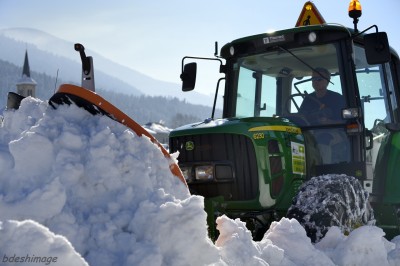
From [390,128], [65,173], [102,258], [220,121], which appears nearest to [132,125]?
[65,173]

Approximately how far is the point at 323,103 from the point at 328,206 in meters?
1.29

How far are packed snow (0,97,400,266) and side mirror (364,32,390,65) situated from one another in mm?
1947

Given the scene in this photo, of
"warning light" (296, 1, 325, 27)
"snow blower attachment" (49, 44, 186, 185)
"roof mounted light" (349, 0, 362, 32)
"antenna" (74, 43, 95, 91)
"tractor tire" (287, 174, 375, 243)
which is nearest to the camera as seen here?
"snow blower attachment" (49, 44, 186, 185)

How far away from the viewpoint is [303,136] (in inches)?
194

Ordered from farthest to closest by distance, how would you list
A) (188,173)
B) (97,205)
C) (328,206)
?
(188,173) < (328,206) < (97,205)

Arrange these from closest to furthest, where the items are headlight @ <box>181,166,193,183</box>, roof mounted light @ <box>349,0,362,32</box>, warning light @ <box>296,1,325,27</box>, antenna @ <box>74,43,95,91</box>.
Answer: antenna @ <box>74,43,95,91</box>, headlight @ <box>181,166,193,183</box>, roof mounted light @ <box>349,0,362,32</box>, warning light @ <box>296,1,325,27</box>

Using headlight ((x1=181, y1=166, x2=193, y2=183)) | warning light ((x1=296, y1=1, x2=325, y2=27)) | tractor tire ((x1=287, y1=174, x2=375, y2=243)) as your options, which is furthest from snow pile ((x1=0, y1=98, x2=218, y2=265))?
warning light ((x1=296, y1=1, x2=325, y2=27))

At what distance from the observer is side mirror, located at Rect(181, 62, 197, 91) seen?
5.55m

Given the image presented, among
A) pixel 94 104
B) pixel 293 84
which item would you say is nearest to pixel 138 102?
pixel 293 84

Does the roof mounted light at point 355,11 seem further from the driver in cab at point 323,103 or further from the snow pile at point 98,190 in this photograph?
the snow pile at point 98,190

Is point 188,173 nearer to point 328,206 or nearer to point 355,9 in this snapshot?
point 328,206

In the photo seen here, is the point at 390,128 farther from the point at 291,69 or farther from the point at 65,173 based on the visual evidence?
the point at 65,173

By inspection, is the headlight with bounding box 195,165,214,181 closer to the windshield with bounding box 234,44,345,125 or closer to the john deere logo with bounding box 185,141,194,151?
the john deere logo with bounding box 185,141,194,151

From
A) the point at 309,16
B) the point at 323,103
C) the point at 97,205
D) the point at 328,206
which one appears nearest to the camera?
the point at 97,205
